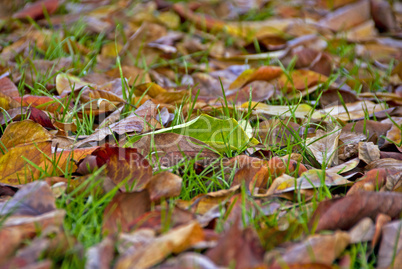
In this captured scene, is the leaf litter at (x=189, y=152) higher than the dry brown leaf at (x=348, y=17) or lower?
higher

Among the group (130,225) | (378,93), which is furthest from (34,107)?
(378,93)

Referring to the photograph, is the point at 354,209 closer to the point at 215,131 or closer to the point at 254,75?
the point at 215,131

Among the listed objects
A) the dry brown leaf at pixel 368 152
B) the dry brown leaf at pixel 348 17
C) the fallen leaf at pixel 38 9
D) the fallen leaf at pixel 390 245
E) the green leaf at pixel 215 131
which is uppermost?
the fallen leaf at pixel 38 9

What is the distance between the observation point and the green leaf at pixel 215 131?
125cm

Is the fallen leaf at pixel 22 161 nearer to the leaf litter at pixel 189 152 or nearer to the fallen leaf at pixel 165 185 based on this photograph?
the leaf litter at pixel 189 152

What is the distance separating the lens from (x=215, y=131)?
4.11 feet

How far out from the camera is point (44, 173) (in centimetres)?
112

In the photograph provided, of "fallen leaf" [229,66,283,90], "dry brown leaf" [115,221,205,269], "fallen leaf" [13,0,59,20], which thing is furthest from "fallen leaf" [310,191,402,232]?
"fallen leaf" [13,0,59,20]

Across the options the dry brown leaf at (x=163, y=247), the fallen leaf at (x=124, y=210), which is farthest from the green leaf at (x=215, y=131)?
the dry brown leaf at (x=163, y=247)

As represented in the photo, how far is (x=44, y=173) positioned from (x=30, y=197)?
172mm

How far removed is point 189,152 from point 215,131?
106 millimetres

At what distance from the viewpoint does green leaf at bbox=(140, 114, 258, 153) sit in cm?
125

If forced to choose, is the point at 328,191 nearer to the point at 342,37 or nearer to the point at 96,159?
the point at 96,159

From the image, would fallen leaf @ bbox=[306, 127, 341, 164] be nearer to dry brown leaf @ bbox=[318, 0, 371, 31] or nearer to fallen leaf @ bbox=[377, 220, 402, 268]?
fallen leaf @ bbox=[377, 220, 402, 268]
